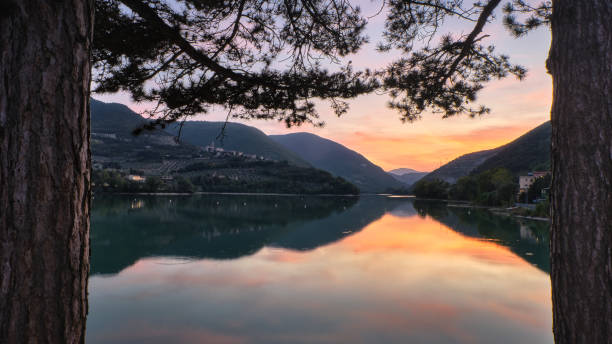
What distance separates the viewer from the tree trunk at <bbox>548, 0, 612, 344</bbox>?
1.73 meters

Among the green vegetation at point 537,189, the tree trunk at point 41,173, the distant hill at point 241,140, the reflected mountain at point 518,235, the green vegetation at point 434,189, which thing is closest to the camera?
the tree trunk at point 41,173

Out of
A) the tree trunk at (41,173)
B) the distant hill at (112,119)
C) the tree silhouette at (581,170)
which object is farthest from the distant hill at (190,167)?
the tree silhouette at (581,170)

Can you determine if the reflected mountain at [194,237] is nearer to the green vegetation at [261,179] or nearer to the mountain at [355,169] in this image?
the green vegetation at [261,179]

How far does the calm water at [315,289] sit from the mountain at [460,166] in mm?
100884

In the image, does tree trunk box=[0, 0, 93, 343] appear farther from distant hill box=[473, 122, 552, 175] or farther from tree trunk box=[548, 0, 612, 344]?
distant hill box=[473, 122, 552, 175]

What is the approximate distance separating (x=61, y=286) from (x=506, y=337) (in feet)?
30.8

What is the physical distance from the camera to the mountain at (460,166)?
383 feet

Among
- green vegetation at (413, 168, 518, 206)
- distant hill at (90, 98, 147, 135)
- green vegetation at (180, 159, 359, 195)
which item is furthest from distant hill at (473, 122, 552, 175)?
distant hill at (90, 98, 147, 135)

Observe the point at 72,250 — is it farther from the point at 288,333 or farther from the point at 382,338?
the point at 382,338

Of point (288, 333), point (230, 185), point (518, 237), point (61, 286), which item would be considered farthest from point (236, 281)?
point (230, 185)

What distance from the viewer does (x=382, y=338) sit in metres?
7.90

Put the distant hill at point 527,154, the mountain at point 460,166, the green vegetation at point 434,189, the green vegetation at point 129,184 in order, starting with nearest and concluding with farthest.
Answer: the green vegetation at point 129,184 → the green vegetation at point 434,189 → the distant hill at point 527,154 → the mountain at point 460,166

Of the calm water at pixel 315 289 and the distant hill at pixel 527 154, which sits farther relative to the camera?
the distant hill at pixel 527 154

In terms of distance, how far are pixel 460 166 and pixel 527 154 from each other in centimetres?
4268
